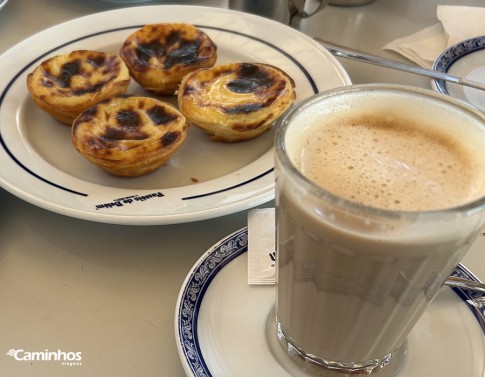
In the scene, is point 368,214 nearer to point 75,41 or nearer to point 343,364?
point 343,364

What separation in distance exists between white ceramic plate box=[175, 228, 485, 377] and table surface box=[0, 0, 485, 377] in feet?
0.24

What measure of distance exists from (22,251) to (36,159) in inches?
6.0

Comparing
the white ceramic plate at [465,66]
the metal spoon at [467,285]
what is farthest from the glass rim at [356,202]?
the white ceramic plate at [465,66]

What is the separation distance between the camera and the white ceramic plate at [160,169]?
2.32ft

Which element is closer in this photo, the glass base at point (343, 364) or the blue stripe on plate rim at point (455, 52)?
the glass base at point (343, 364)

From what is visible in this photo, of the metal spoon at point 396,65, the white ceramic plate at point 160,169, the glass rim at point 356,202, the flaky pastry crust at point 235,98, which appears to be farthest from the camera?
the metal spoon at point 396,65

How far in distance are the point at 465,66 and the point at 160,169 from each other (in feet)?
2.28

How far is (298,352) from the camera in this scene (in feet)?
1.91

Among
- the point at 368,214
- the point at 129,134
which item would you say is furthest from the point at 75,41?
the point at 368,214

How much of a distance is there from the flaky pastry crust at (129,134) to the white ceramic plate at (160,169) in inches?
1.6

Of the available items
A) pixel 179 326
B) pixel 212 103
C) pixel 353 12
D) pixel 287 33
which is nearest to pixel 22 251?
pixel 179 326

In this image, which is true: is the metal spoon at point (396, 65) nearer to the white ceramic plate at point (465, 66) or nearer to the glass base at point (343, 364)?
the white ceramic plate at point (465, 66)
